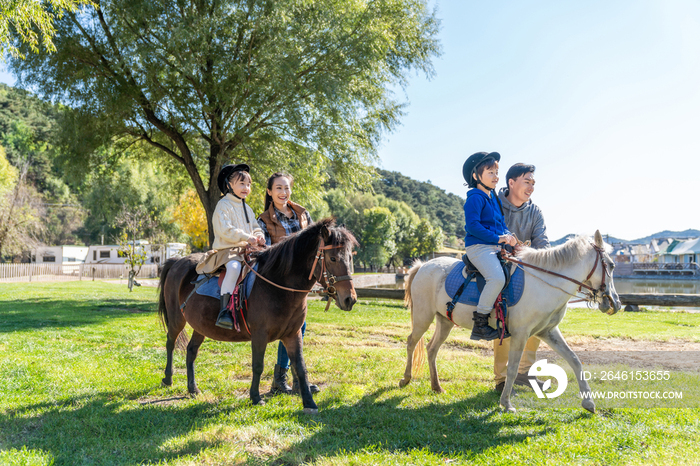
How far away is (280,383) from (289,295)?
147cm

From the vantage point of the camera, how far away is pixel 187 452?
11.6 ft

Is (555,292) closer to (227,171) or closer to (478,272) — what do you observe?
(478,272)

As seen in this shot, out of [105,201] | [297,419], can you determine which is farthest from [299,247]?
[105,201]

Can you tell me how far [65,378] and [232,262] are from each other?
308 centimetres

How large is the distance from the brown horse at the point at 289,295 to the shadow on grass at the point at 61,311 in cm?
745

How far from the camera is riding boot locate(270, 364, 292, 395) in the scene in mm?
5316

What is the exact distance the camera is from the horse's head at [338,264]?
4047 millimetres

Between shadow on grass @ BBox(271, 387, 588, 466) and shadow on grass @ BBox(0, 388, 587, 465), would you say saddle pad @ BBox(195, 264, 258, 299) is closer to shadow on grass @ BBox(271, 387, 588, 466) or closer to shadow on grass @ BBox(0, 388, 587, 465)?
shadow on grass @ BBox(0, 388, 587, 465)

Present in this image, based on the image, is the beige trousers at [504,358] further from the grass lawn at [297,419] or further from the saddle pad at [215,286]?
the saddle pad at [215,286]

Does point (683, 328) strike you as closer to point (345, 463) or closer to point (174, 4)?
point (345, 463)

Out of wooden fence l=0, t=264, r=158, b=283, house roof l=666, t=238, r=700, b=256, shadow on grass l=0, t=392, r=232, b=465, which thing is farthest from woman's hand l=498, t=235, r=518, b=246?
house roof l=666, t=238, r=700, b=256

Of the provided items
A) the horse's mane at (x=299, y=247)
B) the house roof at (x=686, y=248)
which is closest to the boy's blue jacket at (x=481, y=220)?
the horse's mane at (x=299, y=247)

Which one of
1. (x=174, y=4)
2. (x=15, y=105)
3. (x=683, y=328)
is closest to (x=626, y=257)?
(x=683, y=328)

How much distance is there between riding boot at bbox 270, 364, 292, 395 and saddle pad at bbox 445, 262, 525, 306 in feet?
7.57
